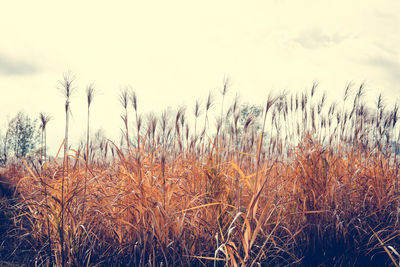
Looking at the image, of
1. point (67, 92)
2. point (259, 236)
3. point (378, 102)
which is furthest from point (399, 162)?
point (67, 92)

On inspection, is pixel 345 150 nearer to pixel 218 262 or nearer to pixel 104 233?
pixel 218 262

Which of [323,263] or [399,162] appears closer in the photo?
[323,263]

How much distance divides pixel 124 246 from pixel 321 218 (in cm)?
140

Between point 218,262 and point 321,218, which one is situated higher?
point 321,218

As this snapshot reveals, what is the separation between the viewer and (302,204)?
7.77 feet

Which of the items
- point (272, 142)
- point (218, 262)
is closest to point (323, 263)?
point (218, 262)

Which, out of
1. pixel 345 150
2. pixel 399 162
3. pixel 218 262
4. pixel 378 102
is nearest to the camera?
pixel 218 262

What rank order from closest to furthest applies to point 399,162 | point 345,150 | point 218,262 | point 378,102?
point 218,262, point 399,162, point 345,150, point 378,102

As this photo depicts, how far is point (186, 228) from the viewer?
212 cm

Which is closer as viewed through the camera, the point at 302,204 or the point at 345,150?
the point at 302,204

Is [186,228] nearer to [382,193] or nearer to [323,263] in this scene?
[323,263]

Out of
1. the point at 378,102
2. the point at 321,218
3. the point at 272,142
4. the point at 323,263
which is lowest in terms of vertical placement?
the point at 323,263

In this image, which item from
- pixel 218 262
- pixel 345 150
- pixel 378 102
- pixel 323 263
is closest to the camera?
pixel 218 262

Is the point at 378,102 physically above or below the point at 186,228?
above
